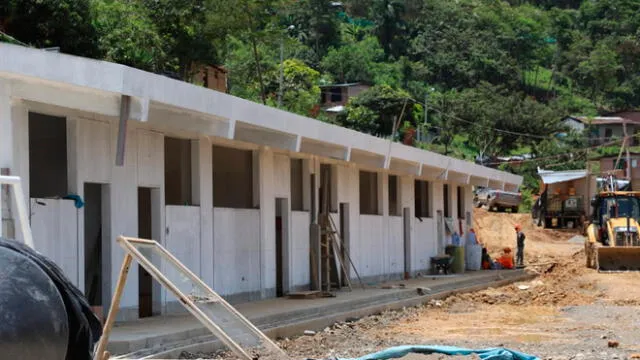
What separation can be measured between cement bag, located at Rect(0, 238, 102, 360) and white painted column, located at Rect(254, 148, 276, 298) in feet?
58.3

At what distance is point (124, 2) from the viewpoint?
4488 centimetres

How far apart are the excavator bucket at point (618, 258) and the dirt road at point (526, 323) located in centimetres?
51

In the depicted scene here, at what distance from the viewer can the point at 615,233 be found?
34375 mm

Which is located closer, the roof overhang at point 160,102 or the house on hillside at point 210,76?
the roof overhang at point 160,102

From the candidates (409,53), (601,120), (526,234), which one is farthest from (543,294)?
(409,53)

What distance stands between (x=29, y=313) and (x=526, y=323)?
16989mm

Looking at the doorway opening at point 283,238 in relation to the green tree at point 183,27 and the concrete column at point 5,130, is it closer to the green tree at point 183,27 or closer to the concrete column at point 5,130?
the concrete column at point 5,130

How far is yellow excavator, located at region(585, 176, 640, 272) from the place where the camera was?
110ft

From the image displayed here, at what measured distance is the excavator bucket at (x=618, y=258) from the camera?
1310 inches

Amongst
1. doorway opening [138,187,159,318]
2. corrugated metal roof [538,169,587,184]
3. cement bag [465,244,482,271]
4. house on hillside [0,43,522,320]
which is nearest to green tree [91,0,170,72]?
house on hillside [0,43,522,320]

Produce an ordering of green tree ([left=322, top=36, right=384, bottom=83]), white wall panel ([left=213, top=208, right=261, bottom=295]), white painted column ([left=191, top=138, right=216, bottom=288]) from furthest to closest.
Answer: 1. green tree ([left=322, top=36, right=384, bottom=83])
2. white wall panel ([left=213, top=208, right=261, bottom=295])
3. white painted column ([left=191, top=138, right=216, bottom=288])

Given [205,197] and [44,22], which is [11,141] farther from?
[44,22]

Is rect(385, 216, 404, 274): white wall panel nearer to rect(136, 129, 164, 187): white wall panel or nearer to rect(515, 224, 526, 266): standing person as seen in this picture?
rect(515, 224, 526, 266): standing person

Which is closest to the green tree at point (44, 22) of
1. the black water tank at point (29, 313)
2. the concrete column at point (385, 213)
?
the concrete column at point (385, 213)
